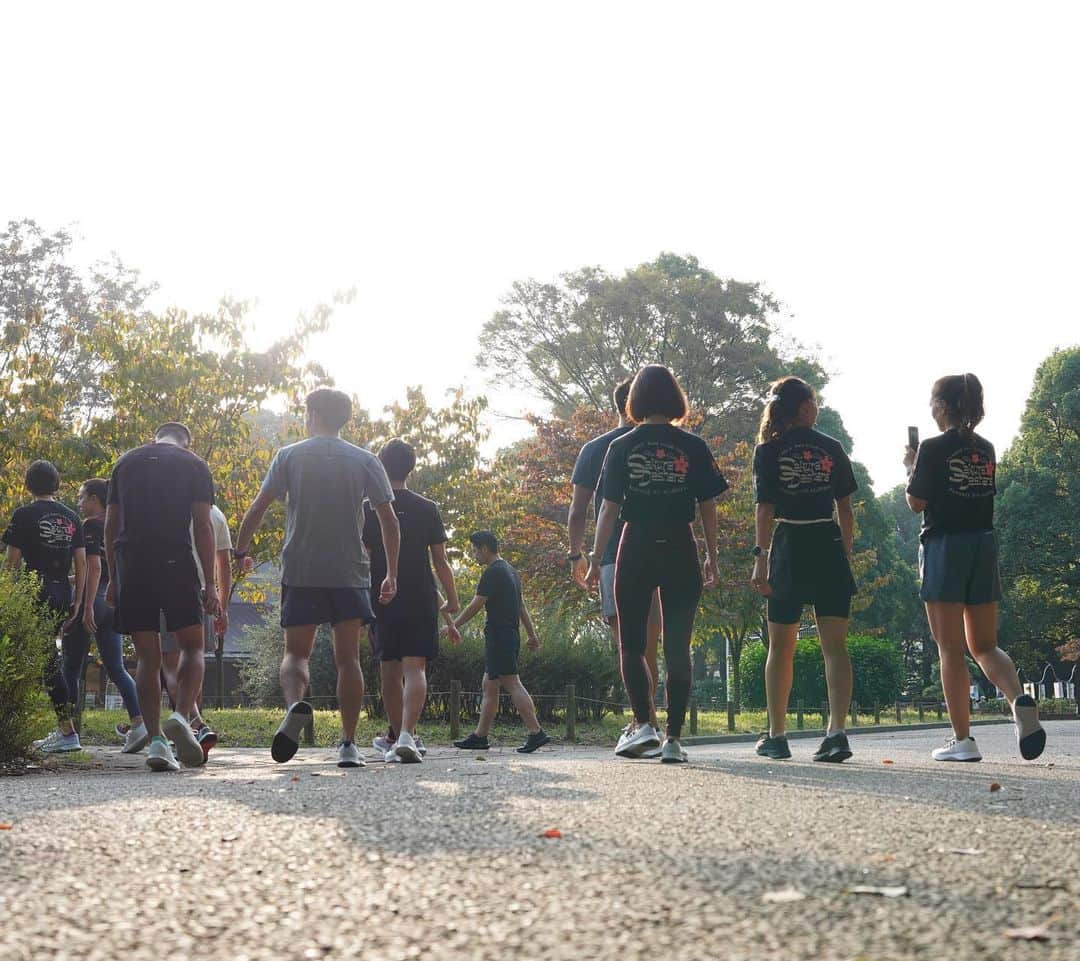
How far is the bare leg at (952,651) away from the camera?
775 cm

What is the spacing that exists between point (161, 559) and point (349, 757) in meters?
1.61

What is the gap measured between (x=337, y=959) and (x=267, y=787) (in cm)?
348

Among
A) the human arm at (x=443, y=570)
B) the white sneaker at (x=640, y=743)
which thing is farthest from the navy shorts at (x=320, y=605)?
the white sneaker at (x=640, y=743)

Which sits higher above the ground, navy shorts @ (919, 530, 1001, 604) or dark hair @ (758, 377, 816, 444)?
dark hair @ (758, 377, 816, 444)

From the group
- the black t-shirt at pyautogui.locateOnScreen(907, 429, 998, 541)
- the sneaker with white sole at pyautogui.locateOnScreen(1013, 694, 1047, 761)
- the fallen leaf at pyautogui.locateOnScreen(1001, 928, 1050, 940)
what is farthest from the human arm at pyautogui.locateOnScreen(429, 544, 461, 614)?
the fallen leaf at pyautogui.locateOnScreen(1001, 928, 1050, 940)

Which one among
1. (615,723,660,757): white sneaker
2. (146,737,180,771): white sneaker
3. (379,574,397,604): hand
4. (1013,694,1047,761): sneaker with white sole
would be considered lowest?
(146,737,180,771): white sneaker

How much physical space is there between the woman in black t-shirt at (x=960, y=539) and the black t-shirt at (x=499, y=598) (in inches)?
174

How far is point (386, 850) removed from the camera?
3.80 metres

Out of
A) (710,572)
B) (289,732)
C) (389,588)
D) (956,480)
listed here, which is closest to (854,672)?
(956,480)

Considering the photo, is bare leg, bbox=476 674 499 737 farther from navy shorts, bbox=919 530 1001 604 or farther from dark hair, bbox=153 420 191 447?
navy shorts, bbox=919 530 1001 604

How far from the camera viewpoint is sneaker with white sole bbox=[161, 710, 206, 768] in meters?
7.73

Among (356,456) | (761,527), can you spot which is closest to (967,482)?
(761,527)

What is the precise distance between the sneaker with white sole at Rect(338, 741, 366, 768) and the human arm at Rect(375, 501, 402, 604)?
2.90 feet

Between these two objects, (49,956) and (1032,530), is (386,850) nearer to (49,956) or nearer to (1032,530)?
(49,956)
